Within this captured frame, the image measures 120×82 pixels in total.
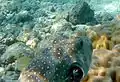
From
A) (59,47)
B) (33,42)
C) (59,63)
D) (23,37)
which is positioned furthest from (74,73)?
(23,37)

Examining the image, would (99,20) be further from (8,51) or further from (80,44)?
(80,44)

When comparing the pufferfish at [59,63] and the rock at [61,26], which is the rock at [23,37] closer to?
the rock at [61,26]

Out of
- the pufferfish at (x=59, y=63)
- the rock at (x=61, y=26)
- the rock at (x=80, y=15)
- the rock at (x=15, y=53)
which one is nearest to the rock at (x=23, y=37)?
the rock at (x=61, y=26)

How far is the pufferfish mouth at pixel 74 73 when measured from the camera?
9.02ft

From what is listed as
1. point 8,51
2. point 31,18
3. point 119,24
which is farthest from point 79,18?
point 119,24

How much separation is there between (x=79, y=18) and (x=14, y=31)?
2752 mm

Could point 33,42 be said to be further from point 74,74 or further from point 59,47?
point 74,74

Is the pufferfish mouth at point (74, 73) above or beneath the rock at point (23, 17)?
above

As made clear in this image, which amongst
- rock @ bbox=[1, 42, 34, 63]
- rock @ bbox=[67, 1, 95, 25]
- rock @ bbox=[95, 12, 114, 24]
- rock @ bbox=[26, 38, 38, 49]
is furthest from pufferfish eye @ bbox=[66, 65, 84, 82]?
rock @ bbox=[95, 12, 114, 24]

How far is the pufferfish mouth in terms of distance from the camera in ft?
9.02

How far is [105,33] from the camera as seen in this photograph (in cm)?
533

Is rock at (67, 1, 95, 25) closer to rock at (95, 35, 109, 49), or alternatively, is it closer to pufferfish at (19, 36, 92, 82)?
rock at (95, 35, 109, 49)

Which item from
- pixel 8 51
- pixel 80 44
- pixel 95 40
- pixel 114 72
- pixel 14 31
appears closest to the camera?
pixel 80 44

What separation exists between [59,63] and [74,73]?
201mm
